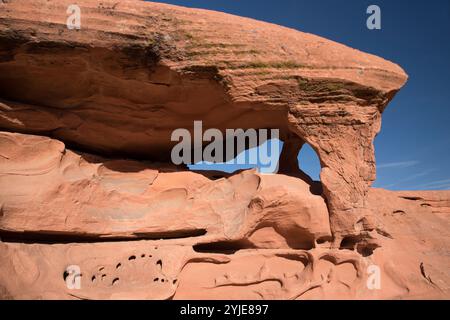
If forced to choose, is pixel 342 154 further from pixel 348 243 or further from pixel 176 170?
pixel 176 170

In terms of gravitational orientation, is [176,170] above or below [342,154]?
below

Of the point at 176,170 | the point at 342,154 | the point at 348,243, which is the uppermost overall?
the point at 342,154

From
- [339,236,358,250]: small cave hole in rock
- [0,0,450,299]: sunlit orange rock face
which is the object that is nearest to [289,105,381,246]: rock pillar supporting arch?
[0,0,450,299]: sunlit orange rock face

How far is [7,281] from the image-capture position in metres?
3.74

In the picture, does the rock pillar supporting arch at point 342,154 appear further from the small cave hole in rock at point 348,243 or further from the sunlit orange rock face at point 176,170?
the small cave hole in rock at point 348,243

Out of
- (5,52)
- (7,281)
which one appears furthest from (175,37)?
(7,281)

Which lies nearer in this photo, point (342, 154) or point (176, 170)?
point (342, 154)

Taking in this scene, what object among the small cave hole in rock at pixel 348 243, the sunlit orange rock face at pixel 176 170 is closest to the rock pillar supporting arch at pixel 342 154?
the sunlit orange rock face at pixel 176 170

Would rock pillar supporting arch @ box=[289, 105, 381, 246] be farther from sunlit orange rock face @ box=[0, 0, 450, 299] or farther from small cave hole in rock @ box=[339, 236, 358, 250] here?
small cave hole in rock @ box=[339, 236, 358, 250]

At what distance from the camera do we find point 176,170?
5.56 metres

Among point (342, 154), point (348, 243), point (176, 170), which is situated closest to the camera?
point (342, 154)

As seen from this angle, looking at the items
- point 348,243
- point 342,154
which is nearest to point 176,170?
point 342,154

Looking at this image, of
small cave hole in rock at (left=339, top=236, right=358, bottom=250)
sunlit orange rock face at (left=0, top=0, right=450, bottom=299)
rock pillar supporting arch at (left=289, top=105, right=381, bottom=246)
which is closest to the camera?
sunlit orange rock face at (left=0, top=0, right=450, bottom=299)

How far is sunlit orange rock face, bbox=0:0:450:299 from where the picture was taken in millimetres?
4148
